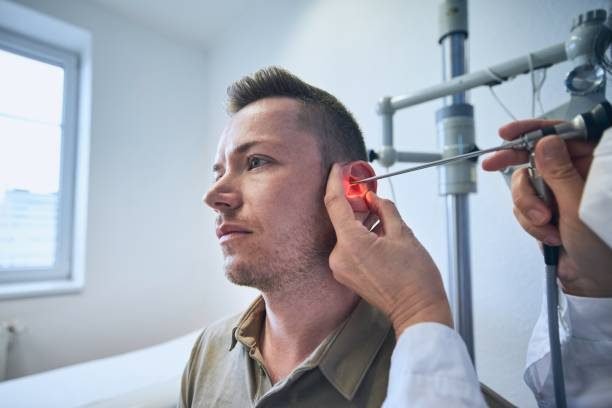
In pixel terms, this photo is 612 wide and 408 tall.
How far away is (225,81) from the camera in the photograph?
2326mm

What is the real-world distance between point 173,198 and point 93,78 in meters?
0.88

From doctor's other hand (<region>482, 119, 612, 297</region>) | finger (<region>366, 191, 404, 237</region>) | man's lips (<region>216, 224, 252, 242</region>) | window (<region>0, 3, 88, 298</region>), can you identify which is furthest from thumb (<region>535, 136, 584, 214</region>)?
window (<region>0, 3, 88, 298</region>)

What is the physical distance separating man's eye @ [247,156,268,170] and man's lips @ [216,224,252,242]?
0.15 meters

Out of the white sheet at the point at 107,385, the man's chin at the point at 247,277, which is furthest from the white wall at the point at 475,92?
the white sheet at the point at 107,385

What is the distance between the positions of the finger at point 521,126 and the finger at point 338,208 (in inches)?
10.7

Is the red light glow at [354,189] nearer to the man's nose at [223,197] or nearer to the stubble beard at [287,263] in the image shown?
the stubble beard at [287,263]

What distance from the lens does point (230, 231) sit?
71cm

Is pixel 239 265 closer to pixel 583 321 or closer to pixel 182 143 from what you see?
pixel 583 321

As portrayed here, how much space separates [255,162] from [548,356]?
2.27 ft

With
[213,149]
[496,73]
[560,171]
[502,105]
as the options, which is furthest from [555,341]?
[213,149]

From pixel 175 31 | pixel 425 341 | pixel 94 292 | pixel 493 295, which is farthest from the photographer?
pixel 175 31

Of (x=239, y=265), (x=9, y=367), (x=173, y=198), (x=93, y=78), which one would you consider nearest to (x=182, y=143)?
(x=173, y=198)

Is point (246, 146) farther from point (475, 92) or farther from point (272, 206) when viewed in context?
point (475, 92)

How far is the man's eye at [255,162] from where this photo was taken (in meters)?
0.74
